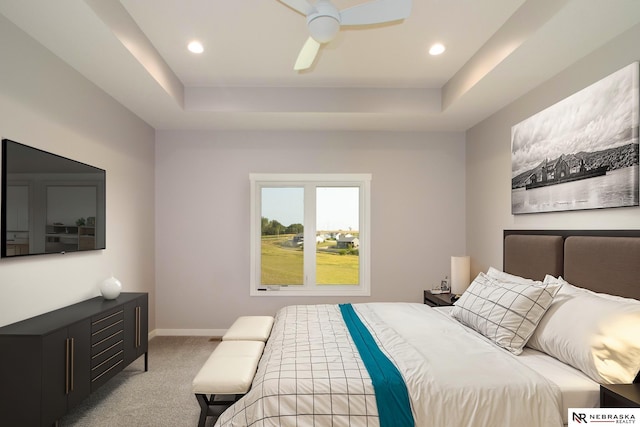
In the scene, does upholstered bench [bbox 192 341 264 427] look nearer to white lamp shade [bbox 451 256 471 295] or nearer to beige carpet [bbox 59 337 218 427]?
beige carpet [bbox 59 337 218 427]

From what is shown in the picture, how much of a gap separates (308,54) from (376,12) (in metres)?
0.54

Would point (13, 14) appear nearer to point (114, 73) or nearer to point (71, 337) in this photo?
point (114, 73)

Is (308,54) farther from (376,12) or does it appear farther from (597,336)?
(597,336)

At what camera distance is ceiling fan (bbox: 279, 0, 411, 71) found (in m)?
1.98

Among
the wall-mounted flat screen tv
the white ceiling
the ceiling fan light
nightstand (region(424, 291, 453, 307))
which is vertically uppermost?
the white ceiling

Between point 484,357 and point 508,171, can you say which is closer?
point 484,357

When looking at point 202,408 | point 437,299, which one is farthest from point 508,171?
point 202,408

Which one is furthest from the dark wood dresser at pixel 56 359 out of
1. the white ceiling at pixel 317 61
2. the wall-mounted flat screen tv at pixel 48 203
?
the white ceiling at pixel 317 61

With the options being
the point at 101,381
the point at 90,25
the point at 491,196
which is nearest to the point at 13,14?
the point at 90,25

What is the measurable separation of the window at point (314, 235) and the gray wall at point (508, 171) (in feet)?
4.22

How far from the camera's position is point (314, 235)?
487 cm

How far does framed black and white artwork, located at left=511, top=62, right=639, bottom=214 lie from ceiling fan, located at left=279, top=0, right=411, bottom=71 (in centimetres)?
148

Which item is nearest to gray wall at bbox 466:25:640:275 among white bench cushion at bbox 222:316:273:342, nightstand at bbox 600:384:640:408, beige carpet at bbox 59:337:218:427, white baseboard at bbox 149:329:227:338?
nightstand at bbox 600:384:640:408

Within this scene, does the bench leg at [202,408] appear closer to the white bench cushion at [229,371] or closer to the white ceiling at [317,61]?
the white bench cushion at [229,371]
